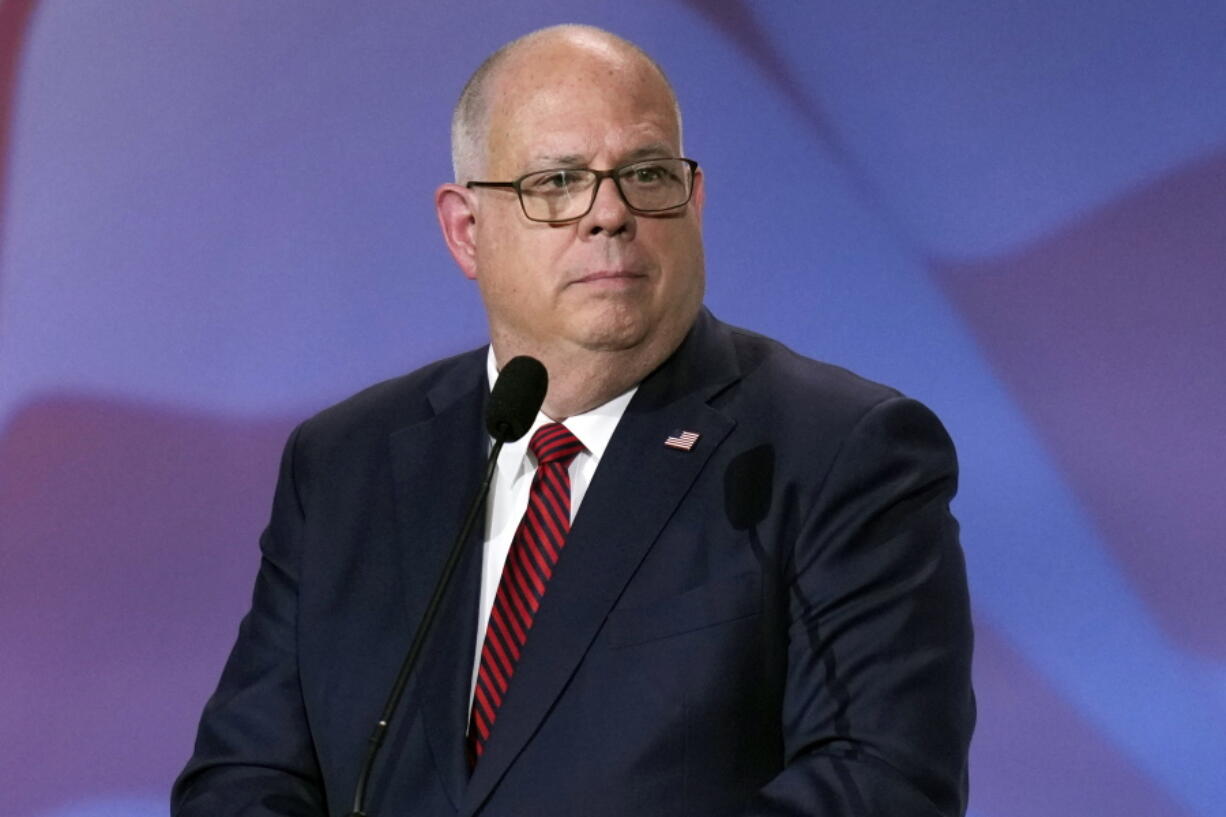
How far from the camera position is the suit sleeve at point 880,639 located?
2.01 metres

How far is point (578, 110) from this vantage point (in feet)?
7.64

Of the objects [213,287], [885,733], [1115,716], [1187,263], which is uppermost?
[213,287]

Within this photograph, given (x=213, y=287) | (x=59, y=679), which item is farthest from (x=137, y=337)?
(x=59, y=679)

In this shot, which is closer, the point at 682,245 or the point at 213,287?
the point at 682,245

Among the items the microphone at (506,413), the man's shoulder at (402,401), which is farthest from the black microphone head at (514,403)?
the man's shoulder at (402,401)

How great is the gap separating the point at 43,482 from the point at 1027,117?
2122 millimetres

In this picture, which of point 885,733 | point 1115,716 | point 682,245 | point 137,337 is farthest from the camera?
point 137,337

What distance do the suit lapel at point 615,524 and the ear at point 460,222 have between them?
364 mm

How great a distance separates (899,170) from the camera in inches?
133

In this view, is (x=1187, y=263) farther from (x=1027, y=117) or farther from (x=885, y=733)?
(x=885, y=733)

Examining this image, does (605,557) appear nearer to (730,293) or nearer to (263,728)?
(263,728)

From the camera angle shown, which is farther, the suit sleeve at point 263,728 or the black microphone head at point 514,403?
the suit sleeve at point 263,728

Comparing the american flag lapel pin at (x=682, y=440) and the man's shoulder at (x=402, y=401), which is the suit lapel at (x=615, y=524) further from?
the man's shoulder at (x=402, y=401)

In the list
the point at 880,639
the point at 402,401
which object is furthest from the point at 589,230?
the point at 880,639
